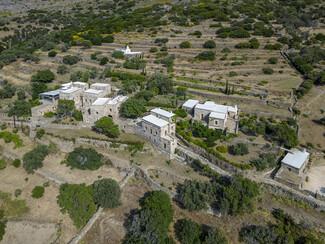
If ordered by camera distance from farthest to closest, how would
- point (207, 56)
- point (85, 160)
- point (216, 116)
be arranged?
point (207, 56), point (216, 116), point (85, 160)

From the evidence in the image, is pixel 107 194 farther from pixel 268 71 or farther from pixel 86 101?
pixel 268 71

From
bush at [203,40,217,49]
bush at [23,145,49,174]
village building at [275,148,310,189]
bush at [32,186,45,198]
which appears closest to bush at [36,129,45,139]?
bush at [23,145,49,174]

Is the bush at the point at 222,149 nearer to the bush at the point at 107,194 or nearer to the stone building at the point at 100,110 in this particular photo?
the bush at the point at 107,194

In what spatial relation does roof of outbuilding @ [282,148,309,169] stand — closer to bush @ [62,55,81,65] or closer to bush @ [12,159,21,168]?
bush @ [12,159,21,168]

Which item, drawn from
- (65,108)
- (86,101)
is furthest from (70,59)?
(65,108)

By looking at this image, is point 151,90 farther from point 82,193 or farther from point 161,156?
point 82,193

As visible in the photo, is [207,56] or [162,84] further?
[207,56]
